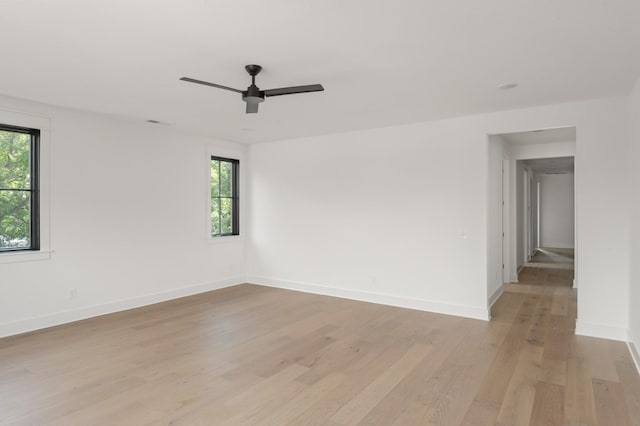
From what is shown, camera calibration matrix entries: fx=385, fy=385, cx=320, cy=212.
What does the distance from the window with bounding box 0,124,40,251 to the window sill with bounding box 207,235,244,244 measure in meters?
2.49

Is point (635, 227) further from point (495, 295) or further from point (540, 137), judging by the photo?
point (540, 137)

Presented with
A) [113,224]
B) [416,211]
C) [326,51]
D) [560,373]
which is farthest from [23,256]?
[560,373]

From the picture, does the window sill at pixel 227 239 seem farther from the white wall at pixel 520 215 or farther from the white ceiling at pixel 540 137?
the white wall at pixel 520 215

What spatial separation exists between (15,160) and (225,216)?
317cm

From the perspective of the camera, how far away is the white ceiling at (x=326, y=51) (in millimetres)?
2277

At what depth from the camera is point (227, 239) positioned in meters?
6.73

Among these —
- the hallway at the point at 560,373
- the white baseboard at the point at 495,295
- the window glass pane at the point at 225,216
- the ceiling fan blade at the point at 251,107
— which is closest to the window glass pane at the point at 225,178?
the window glass pane at the point at 225,216

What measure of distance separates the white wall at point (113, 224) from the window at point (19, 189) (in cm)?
18

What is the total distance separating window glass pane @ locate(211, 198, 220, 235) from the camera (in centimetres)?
662

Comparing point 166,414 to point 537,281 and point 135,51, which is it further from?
point 537,281

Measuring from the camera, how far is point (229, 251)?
267 inches

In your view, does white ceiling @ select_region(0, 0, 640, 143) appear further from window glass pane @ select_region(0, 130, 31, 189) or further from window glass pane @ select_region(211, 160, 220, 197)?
window glass pane @ select_region(211, 160, 220, 197)

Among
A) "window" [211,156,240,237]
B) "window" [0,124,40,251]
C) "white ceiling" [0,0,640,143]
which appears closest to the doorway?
"white ceiling" [0,0,640,143]

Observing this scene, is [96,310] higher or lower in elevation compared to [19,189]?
lower
